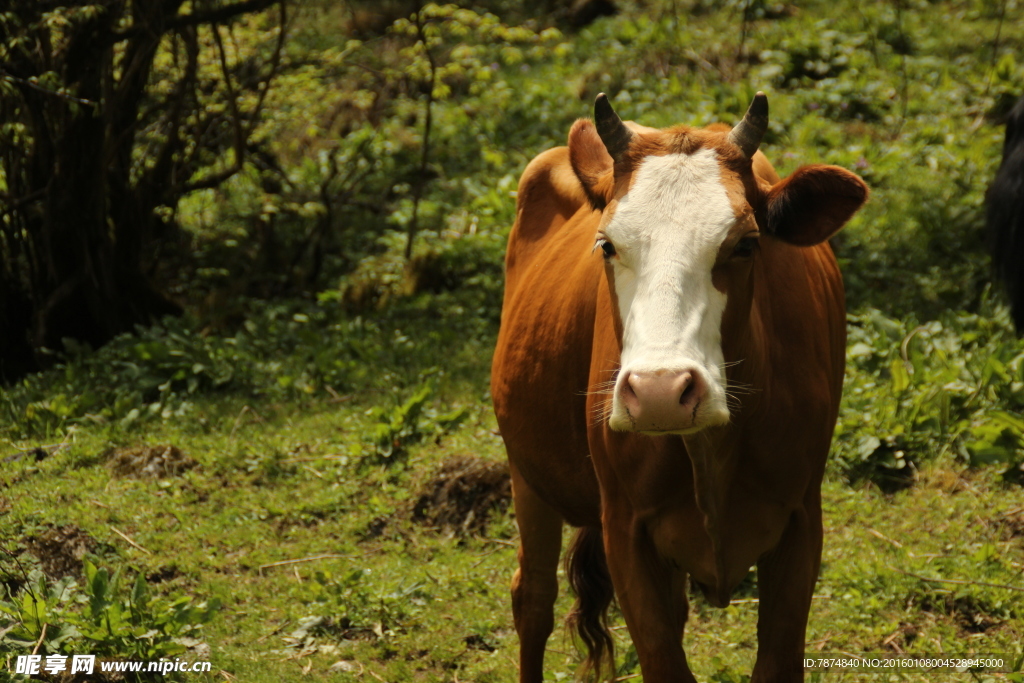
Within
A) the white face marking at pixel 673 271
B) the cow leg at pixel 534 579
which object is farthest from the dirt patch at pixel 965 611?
the white face marking at pixel 673 271

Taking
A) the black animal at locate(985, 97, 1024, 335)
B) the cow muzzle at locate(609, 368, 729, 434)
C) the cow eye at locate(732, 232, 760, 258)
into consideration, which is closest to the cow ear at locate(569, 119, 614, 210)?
the cow eye at locate(732, 232, 760, 258)

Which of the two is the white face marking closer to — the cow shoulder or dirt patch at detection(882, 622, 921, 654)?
the cow shoulder

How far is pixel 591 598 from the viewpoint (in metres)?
4.33

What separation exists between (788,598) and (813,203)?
1224mm

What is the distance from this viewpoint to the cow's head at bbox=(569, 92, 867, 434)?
99.6 inches

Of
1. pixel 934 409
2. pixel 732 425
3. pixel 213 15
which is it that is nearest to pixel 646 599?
pixel 732 425

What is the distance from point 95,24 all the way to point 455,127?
4.88 m

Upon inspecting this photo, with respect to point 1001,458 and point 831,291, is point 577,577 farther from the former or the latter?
point 1001,458

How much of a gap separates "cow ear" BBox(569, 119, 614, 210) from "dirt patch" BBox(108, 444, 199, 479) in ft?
11.9

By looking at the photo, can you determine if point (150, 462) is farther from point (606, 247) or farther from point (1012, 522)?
point (1012, 522)

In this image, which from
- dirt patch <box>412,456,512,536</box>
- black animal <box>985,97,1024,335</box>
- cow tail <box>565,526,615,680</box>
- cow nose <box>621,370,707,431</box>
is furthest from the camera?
black animal <box>985,97,1024,335</box>

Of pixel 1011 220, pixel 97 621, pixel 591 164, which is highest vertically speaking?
pixel 591 164

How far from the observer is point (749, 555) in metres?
3.25


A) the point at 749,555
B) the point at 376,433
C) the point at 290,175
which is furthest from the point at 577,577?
the point at 290,175
